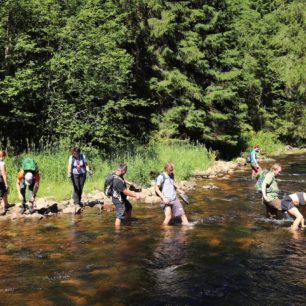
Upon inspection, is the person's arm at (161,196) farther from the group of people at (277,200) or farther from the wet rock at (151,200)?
the wet rock at (151,200)

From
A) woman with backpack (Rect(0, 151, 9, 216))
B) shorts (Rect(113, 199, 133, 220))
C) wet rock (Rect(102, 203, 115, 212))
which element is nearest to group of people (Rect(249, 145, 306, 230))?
shorts (Rect(113, 199, 133, 220))

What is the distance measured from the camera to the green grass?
16.5 metres

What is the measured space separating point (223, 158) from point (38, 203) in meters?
20.1

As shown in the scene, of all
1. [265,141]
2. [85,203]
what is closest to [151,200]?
[85,203]

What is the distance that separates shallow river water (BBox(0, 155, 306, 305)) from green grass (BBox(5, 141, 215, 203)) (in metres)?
3.23

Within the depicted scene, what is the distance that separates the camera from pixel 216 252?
9836 millimetres

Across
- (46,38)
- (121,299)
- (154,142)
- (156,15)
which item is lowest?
(121,299)

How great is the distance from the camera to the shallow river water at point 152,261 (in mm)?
7438

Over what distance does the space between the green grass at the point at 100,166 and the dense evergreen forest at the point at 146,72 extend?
1.27m

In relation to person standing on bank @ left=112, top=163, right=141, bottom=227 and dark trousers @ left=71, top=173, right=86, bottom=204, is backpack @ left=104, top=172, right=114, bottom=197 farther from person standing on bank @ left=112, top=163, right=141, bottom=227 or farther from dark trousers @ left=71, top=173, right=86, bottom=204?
dark trousers @ left=71, top=173, right=86, bottom=204

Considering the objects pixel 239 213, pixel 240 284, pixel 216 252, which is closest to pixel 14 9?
pixel 239 213

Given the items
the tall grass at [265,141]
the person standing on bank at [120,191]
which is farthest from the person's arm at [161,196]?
the tall grass at [265,141]

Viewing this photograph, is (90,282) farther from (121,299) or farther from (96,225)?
(96,225)

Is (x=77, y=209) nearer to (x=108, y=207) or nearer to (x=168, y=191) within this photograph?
(x=108, y=207)
